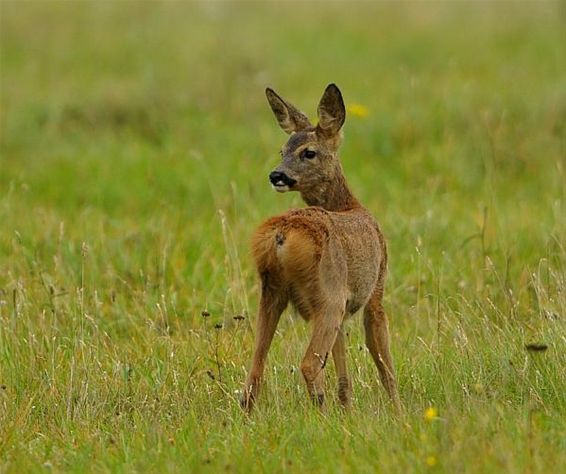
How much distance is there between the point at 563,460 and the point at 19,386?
9.27ft

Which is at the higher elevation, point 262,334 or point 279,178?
point 279,178

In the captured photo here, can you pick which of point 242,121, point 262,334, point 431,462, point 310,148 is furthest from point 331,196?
point 242,121

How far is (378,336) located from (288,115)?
1.42 m

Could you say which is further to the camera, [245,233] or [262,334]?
[245,233]

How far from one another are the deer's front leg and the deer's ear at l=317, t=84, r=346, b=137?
1.42 m

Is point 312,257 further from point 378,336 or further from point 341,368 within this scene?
point 378,336

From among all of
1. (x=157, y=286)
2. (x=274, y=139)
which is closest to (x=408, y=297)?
(x=157, y=286)

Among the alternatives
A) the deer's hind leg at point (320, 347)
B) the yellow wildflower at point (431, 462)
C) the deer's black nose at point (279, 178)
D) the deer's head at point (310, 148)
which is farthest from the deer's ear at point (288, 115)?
the yellow wildflower at point (431, 462)

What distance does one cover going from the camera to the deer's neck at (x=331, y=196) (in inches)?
266

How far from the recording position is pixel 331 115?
6910 millimetres

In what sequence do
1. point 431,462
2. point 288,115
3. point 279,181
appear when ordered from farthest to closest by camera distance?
point 288,115
point 279,181
point 431,462

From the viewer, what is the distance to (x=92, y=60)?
15148mm

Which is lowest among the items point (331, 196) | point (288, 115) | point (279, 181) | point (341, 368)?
point (341, 368)

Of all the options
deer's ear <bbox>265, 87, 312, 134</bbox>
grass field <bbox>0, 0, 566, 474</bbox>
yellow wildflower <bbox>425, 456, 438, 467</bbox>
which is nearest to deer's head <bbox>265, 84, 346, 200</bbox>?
deer's ear <bbox>265, 87, 312, 134</bbox>
